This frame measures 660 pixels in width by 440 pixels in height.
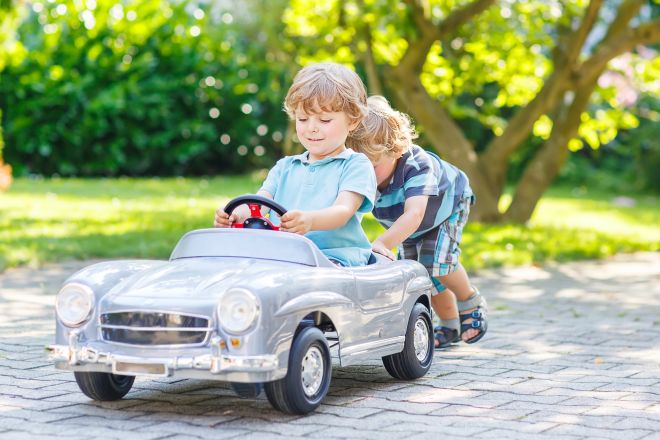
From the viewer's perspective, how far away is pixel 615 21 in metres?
13.0

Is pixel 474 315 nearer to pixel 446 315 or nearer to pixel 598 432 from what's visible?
→ pixel 446 315

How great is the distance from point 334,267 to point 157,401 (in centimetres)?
91

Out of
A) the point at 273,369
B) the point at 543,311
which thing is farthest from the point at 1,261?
the point at 273,369

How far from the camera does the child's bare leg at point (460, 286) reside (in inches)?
228

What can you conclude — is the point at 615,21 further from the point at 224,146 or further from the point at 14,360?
the point at 224,146

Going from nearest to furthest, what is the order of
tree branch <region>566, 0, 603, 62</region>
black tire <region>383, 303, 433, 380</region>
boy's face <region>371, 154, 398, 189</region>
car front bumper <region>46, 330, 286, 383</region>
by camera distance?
car front bumper <region>46, 330, 286, 383</region> → black tire <region>383, 303, 433, 380</region> → boy's face <region>371, 154, 398, 189</region> → tree branch <region>566, 0, 603, 62</region>

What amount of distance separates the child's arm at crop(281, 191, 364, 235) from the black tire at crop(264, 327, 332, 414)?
0.48m

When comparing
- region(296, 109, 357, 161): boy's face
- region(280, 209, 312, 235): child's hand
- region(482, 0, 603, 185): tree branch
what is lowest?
region(280, 209, 312, 235): child's hand

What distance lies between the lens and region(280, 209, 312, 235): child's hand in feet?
14.1

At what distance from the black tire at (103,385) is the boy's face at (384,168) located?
1654mm

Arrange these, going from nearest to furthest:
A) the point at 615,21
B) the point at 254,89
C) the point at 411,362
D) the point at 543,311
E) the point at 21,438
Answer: the point at 21,438 < the point at 411,362 < the point at 543,311 < the point at 615,21 < the point at 254,89

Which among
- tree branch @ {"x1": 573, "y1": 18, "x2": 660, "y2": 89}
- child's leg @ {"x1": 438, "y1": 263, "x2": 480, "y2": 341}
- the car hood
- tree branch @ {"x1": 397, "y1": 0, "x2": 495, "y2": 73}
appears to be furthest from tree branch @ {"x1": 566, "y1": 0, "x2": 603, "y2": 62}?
the car hood

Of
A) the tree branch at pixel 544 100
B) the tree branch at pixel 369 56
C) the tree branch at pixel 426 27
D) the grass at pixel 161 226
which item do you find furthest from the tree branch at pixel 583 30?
the tree branch at pixel 369 56

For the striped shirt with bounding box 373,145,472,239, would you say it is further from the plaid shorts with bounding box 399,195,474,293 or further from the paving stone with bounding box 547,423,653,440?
the paving stone with bounding box 547,423,653,440
